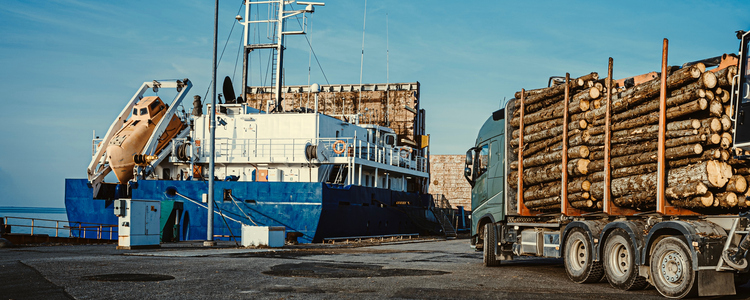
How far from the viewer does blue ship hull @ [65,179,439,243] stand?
24719 millimetres

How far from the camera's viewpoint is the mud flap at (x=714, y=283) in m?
8.61

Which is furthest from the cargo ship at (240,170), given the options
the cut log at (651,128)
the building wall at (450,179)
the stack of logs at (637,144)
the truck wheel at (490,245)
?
the building wall at (450,179)

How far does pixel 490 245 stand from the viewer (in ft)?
48.0

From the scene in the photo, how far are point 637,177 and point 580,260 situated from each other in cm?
206

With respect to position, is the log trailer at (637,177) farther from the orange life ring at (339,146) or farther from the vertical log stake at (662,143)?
the orange life ring at (339,146)

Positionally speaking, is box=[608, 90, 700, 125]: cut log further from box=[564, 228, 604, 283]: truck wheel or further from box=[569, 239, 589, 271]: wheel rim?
box=[569, 239, 589, 271]: wheel rim

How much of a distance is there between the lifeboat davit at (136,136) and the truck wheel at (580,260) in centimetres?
1931

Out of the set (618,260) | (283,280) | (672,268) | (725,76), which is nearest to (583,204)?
(618,260)

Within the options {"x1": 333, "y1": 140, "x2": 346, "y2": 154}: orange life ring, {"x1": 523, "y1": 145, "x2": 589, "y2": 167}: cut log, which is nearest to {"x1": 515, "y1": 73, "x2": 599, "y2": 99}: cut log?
{"x1": 523, "y1": 145, "x2": 589, "y2": 167}: cut log

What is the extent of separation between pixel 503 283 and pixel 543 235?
2395 millimetres

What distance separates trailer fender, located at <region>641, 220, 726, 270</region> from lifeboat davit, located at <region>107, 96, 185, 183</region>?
21708mm

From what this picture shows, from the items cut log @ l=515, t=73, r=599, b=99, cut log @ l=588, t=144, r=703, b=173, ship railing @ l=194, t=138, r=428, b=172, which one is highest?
cut log @ l=515, t=73, r=599, b=99

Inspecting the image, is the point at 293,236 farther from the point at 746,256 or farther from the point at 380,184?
the point at 746,256

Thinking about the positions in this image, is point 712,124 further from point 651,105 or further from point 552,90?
point 552,90
